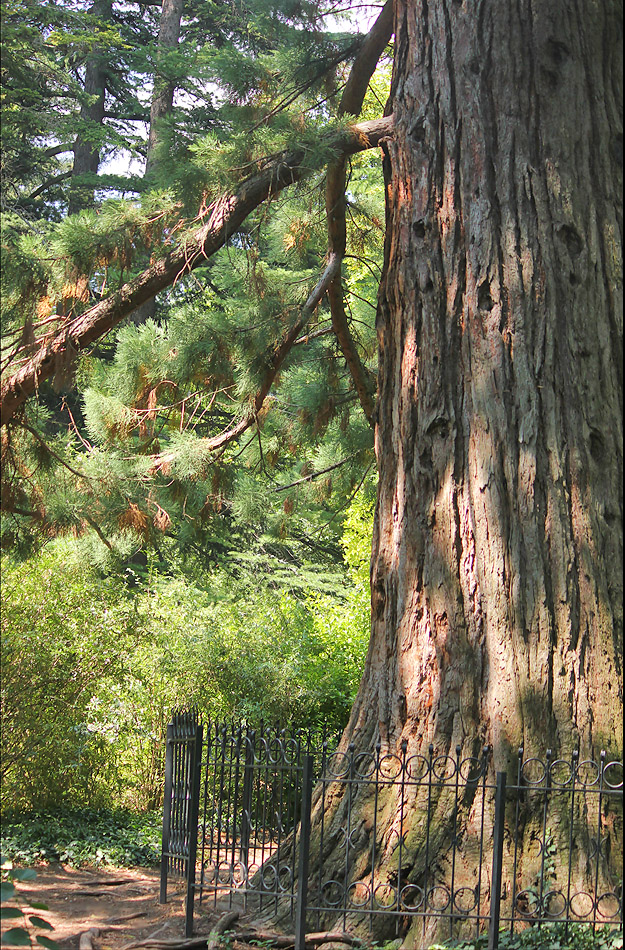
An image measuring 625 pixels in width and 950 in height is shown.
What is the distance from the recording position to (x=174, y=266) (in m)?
5.35

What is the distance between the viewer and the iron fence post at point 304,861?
4.03 metres

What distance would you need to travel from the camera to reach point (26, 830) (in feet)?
22.7

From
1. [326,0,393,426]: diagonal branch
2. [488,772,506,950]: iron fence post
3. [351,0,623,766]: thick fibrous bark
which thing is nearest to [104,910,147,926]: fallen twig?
[351,0,623,766]: thick fibrous bark

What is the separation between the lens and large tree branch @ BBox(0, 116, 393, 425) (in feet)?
16.6

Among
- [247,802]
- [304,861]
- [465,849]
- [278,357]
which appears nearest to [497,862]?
[465,849]

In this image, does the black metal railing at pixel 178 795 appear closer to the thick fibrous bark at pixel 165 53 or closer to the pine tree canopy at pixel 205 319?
the pine tree canopy at pixel 205 319

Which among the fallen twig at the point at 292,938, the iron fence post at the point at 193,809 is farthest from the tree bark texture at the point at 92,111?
the fallen twig at the point at 292,938

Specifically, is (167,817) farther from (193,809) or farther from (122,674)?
(122,674)

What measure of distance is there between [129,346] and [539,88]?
360 centimetres

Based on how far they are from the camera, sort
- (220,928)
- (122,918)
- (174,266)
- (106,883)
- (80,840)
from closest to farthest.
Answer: (220,928), (122,918), (174,266), (106,883), (80,840)

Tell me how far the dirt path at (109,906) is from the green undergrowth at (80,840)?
11cm

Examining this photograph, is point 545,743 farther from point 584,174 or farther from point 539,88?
point 539,88

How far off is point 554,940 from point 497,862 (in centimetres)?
41

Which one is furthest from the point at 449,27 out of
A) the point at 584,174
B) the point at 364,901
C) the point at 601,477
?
the point at 364,901
